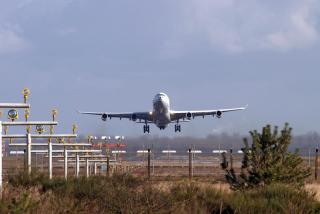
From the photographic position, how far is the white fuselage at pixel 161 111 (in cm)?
6644

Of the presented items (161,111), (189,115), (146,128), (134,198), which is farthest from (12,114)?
(146,128)

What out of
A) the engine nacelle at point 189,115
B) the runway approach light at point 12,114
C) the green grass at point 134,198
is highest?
the engine nacelle at point 189,115

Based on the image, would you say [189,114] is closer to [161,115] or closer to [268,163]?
[161,115]

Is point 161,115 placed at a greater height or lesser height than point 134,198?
greater

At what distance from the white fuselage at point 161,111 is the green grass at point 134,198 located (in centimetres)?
5014

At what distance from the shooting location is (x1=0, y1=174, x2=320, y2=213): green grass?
11664 mm

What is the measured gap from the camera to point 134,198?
1219cm

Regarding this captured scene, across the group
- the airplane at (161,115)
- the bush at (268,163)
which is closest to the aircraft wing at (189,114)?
the airplane at (161,115)

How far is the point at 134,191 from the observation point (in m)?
13.0

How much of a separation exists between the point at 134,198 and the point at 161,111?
54831 mm

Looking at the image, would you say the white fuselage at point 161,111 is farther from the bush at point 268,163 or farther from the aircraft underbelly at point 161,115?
the bush at point 268,163

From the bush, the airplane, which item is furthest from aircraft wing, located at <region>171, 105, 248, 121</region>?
the bush

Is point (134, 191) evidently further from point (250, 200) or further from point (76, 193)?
point (250, 200)

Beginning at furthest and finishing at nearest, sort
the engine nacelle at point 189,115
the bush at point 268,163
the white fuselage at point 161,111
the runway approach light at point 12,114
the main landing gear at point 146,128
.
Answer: the main landing gear at point 146,128
the engine nacelle at point 189,115
the white fuselage at point 161,111
the bush at point 268,163
the runway approach light at point 12,114
